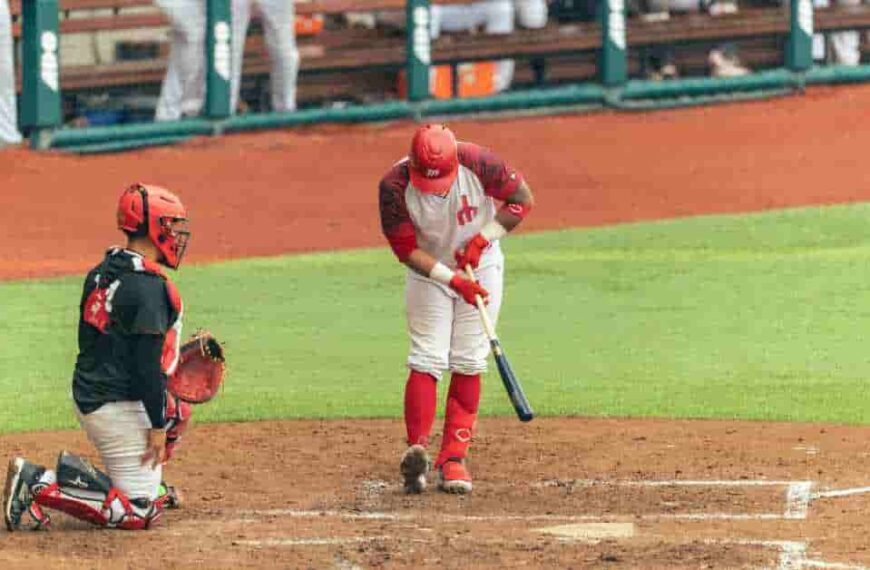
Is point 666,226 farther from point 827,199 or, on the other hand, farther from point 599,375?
point 599,375

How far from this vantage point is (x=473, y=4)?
17.9 metres

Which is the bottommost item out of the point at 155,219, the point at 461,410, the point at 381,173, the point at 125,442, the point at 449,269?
the point at 381,173

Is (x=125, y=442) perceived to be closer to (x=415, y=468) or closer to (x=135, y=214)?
(x=135, y=214)

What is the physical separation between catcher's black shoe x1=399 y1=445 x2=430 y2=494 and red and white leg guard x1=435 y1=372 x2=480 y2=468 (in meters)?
0.17

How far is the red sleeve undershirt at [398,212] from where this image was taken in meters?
7.12

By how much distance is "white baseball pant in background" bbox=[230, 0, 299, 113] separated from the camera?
16375 mm

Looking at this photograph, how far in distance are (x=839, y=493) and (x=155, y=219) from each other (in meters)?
2.51

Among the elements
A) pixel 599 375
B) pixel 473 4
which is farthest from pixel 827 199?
pixel 599 375

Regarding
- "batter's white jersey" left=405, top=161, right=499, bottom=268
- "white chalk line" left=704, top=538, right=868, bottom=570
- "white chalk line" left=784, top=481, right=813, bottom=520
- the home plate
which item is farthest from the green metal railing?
"white chalk line" left=704, top=538, right=868, bottom=570

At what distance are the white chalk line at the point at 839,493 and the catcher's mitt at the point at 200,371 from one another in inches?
81.5

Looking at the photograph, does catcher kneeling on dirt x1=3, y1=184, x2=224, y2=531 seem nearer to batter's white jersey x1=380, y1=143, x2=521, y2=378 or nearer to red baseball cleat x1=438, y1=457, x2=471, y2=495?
batter's white jersey x1=380, y1=143, x2=521, y2=378

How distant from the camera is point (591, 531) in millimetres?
6367

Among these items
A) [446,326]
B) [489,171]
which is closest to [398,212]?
[489,171]

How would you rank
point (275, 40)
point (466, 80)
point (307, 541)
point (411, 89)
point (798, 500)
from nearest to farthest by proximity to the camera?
point (307, 541), point (798, 500), point (275, 40), point (411, 89), point (466, 80)
